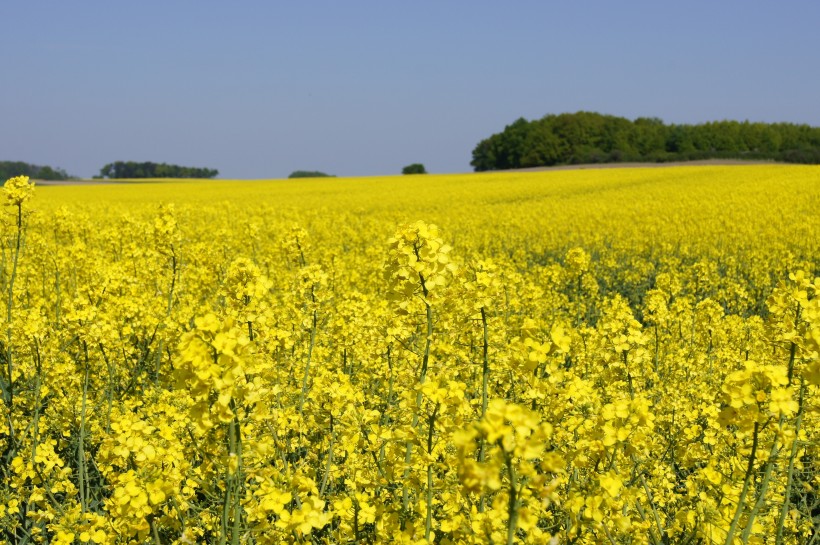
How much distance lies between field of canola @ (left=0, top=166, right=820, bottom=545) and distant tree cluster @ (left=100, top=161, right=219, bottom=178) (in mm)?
81756

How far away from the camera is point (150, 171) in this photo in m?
87.6

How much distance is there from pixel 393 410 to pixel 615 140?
243ft

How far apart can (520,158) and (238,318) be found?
74165 millimetres

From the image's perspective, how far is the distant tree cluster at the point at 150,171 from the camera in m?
86.2

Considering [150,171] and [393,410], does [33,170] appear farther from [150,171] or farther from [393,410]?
[393,410]

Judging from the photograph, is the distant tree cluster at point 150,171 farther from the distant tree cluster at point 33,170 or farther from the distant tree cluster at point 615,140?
the distant tree cluster at point 615,140

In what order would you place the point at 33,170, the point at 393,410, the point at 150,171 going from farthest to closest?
the point at 150,171
the point at 33,170
the point at 393,410

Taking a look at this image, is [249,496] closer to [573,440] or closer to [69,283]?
[573,440]

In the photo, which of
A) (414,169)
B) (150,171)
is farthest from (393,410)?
(150,171)

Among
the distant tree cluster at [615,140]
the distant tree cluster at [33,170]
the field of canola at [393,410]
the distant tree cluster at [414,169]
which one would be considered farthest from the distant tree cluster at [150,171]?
the field of canola at [393,410]

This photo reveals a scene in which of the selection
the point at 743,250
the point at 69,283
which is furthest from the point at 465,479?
the point at 743,250

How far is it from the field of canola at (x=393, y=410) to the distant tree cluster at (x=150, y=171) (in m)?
81.8

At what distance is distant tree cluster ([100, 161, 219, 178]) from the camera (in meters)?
86.2

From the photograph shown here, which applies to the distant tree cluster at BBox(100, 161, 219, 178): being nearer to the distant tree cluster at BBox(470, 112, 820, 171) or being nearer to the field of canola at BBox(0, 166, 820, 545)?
the distant tree cluster at BBox(470, 112, 820, 171)
